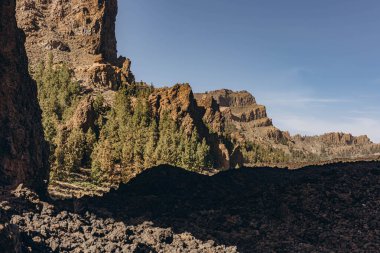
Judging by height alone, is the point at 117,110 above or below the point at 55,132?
above

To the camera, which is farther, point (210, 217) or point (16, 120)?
point (210, 217)

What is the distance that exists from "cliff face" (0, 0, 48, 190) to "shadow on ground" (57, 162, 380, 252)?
5041mm

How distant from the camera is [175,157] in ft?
239

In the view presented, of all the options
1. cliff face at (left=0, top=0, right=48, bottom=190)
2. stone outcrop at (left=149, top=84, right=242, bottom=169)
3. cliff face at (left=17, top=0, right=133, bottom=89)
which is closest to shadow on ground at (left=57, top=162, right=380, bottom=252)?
cliff face at (left=0, top=0, right=48, bottom=190)

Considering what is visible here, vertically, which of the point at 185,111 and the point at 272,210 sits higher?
the point at 185,111

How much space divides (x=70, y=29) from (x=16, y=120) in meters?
131

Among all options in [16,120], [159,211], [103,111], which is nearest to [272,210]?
[159,211]

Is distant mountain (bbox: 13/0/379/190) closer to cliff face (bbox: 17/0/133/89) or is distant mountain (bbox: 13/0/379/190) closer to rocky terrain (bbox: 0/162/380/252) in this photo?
cliff face (bbox: 17/0/133/89)

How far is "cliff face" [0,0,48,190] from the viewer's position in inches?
1056

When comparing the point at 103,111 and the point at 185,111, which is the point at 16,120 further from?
the point at 185,111

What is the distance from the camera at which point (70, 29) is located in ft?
485

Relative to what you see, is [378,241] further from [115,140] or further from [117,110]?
[117,110]

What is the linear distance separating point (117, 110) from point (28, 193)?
63749 mm

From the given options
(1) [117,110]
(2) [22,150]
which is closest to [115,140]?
(1) [117,110]
